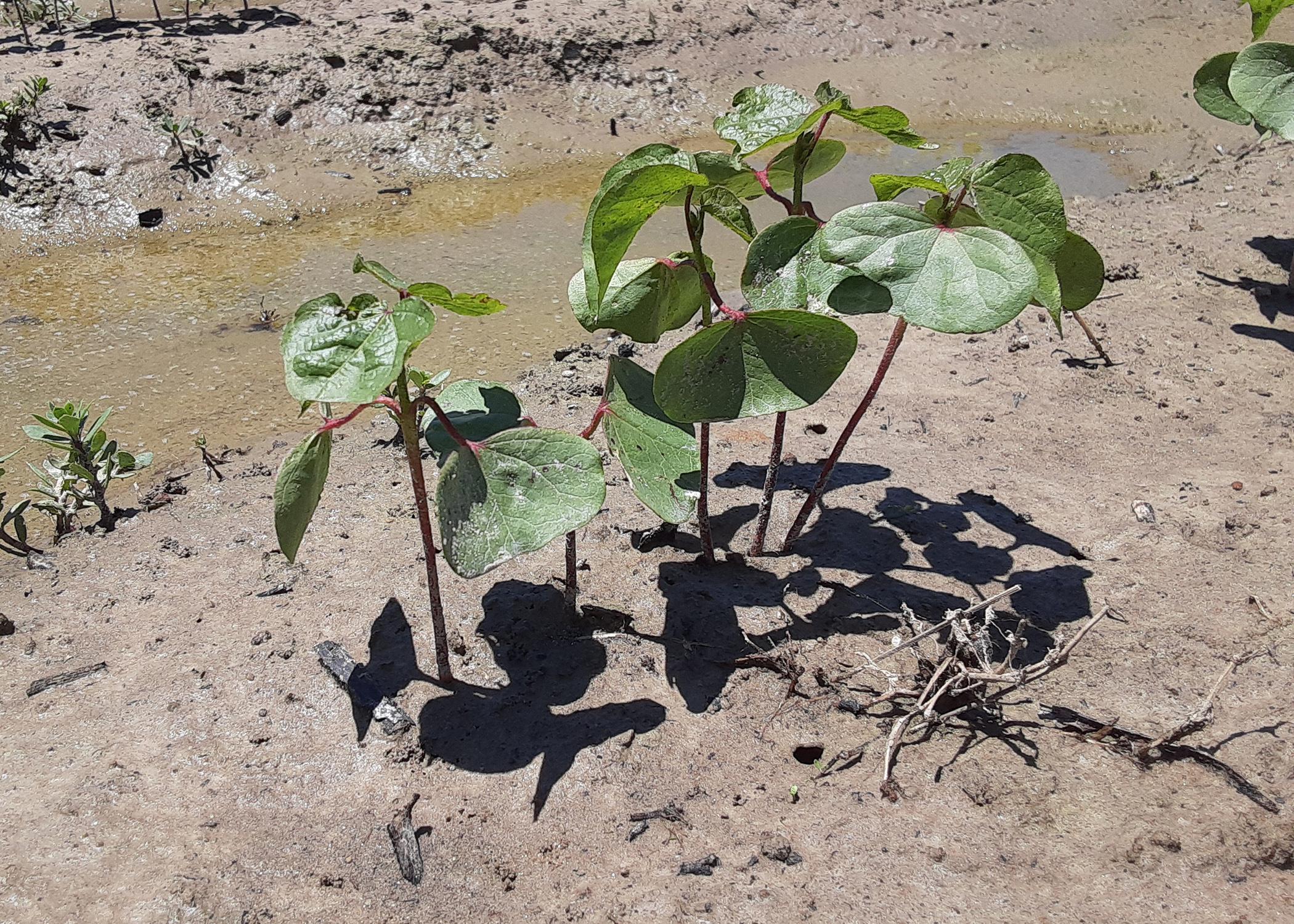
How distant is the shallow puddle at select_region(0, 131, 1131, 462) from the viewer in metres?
3.61

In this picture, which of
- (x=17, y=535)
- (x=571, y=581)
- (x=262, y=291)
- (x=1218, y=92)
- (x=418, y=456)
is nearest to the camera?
(x=418, y=456)

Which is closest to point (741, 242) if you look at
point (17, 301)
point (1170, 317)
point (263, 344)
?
point (1170, 317)

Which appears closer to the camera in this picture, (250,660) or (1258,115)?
(250,660)

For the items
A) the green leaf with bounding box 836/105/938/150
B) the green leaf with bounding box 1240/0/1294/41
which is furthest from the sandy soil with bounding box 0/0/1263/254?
the green leaf with bounding box 836/105/938/150

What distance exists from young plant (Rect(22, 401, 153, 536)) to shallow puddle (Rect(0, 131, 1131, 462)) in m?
0.49

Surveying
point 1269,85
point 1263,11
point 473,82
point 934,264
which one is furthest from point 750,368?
point 473,82

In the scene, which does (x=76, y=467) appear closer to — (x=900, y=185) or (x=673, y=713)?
(x=673, y=713)

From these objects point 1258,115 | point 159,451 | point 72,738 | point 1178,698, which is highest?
point 1258,115

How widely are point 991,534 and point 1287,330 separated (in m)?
1.96

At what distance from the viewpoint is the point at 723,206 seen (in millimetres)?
1581

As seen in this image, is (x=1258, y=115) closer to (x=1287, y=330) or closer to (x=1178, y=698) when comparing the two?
(x=1287, y=330)

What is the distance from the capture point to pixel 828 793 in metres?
1.67

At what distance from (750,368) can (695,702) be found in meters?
0.71

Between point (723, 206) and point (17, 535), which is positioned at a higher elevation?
point (723, 206)
